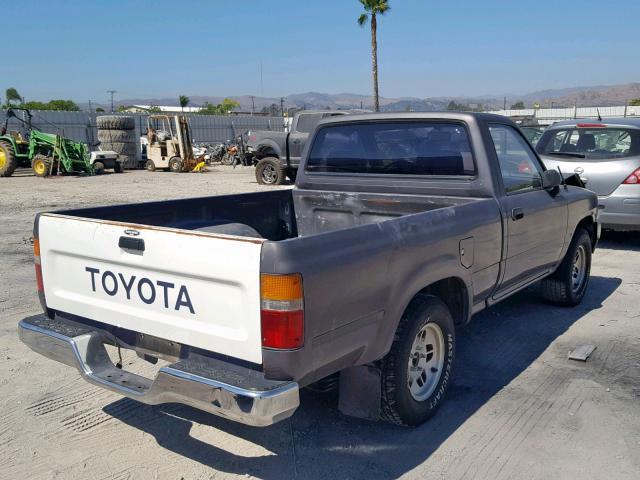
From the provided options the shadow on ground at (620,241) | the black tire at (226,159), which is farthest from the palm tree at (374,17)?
the shadow on ground at (620,241)

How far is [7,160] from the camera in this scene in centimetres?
2036

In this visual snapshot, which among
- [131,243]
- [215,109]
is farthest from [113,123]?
[215,109]

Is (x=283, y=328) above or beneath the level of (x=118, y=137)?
beneath

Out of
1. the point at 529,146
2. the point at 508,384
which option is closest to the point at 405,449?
the point at 508,384

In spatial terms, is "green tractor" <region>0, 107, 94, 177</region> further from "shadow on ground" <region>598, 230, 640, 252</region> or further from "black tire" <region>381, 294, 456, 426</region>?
"black tire" <region>381, 294, 456, 426</region>

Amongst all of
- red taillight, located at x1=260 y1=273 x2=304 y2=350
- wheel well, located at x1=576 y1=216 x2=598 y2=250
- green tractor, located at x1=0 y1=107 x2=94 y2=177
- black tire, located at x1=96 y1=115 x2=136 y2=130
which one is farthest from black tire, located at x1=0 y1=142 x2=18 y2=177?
red taillight, located at x1=260 y1=273 x2=304 y2=350

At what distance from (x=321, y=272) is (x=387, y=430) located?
4.50ft

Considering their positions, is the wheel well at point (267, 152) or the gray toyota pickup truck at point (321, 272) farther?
the wheel well at point (267, 152)

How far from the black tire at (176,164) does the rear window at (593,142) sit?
16.8 metres

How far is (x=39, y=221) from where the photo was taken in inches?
138

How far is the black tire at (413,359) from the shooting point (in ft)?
10.7

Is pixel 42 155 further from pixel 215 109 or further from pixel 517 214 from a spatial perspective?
pixel 215 109

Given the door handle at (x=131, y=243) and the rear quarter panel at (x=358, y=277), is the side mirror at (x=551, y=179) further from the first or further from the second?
the door handle at (x=131, y=243)

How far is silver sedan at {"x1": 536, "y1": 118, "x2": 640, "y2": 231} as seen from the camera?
7.89 m
